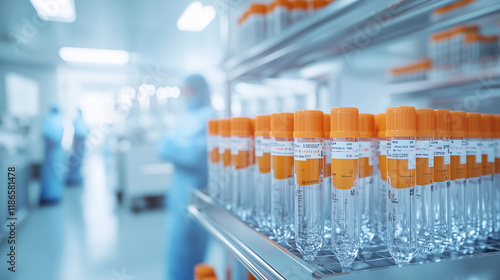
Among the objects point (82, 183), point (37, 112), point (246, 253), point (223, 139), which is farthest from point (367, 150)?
point (82, 183)

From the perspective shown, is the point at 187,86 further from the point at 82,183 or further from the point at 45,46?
Answer: the point at 82,183

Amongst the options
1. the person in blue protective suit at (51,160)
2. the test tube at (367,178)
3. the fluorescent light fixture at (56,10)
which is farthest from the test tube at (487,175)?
the person in blue protective suit at (51,160)

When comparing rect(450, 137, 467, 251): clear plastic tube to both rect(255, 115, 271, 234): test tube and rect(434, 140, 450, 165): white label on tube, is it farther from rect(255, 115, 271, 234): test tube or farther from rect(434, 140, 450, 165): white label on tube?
rect(255, 115, 271, 234): test tube

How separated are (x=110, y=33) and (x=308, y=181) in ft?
19.1

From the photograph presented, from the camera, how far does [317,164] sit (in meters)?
0.64

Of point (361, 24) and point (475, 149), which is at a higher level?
point (361, 24)

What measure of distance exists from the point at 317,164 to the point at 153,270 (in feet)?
8.25

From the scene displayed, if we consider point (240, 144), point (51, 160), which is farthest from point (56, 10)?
point (240, 144)

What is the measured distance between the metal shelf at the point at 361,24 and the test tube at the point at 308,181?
32 cm

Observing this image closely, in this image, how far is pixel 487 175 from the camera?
2.49ft

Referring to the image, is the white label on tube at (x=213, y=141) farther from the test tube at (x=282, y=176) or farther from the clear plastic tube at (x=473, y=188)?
the clear plastic tube at (x=473, y=188)

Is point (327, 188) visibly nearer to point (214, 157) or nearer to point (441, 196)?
point (441, 196)

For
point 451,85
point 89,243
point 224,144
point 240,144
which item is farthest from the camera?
point 89,243

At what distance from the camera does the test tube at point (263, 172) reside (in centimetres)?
81
